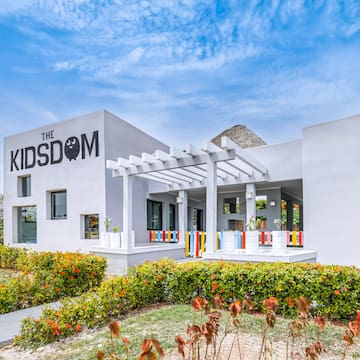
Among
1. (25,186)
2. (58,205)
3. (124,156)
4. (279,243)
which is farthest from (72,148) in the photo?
(279,243)

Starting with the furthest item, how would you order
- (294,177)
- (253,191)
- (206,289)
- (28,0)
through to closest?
(253,191)
(294,177)
(28,0)
(206,289)

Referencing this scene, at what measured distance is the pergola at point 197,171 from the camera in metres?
7.71

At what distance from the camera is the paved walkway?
4.28m

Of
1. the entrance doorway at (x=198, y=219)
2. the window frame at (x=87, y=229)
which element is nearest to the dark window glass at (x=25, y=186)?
the window frame at (x=87, y=229)

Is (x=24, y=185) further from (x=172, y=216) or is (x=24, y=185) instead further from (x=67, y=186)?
(x=172, y=216)

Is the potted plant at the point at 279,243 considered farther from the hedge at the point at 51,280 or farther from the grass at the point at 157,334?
the hedge at the point at 51,280

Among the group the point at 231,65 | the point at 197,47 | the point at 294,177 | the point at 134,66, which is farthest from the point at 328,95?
the point at 134,66

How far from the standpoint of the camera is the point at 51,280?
636 cm

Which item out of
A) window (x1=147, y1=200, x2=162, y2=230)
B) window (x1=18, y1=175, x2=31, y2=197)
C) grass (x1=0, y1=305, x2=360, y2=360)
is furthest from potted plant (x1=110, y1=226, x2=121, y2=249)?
window (x1=18, y1=175, x2=31, y2=197)

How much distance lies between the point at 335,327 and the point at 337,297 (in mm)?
430

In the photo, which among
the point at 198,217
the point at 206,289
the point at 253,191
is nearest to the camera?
the point at 206,289

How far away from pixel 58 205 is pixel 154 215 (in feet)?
14.2

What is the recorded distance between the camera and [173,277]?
5.42 m

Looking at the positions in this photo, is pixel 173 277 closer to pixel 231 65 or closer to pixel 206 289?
pixel 206 289
